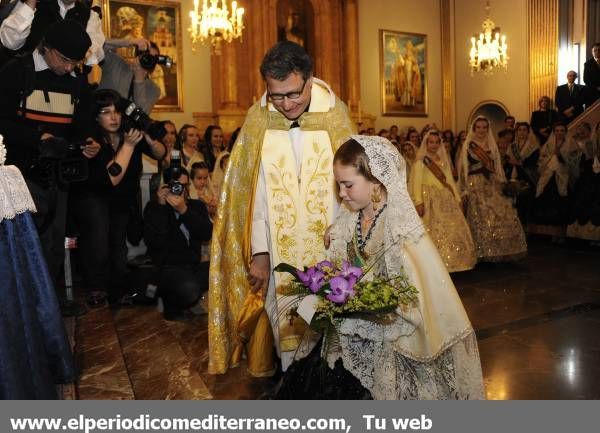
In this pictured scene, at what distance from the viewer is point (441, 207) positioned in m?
6.39

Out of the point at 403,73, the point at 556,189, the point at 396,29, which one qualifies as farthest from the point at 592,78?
the point at 396,29

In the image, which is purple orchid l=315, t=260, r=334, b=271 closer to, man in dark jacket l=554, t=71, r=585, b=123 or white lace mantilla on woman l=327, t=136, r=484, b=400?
white lace mantilla on woman l=327, t=136, r=484, b=400

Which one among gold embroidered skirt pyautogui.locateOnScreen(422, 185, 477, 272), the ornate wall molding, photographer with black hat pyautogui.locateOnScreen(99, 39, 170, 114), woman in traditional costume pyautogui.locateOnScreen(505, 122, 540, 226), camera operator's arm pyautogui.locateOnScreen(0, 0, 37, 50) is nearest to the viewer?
camera operator's arm pyautogui.locateOnScreen(0, 0, 37, 50)

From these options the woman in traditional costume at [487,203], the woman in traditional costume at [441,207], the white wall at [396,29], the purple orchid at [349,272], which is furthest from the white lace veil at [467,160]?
the white wall at [396,29]

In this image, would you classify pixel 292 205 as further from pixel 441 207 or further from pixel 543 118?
pixel 543 118

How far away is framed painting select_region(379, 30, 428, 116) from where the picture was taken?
14734 millimetres

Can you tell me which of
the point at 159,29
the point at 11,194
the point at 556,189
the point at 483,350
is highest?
the point at 159,29

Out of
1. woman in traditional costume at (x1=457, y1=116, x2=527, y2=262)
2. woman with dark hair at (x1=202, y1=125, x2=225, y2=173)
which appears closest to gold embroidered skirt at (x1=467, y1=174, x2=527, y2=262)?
woman in traditional costume at (x1=457, y1=116, x2=527, y2=262)

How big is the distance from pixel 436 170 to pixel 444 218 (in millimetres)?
581

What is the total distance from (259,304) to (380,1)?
1347 centimetres

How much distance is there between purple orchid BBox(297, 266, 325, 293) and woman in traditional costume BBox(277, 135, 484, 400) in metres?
0.23

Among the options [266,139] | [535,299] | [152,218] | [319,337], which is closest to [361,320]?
[319,337]

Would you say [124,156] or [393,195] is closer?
[393,195]
